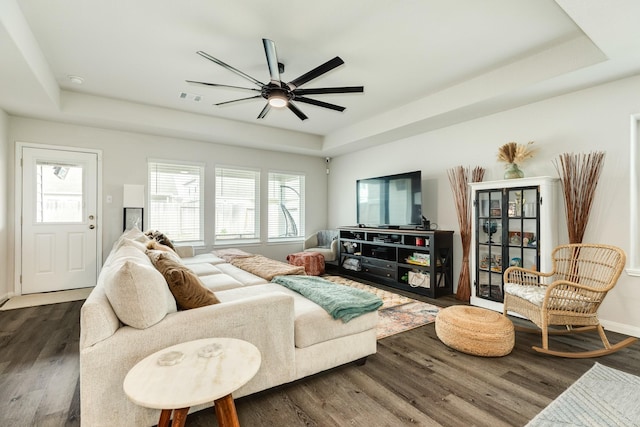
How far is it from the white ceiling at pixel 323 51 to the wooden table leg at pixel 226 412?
2.59 meters

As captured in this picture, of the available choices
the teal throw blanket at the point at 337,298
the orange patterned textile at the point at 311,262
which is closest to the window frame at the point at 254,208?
the orange patterned textile at the point at 311,262

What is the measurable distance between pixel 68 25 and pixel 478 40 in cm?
355

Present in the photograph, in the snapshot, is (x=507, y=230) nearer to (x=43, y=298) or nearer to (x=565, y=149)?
(x=565, y=149)

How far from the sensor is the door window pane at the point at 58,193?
4277mm

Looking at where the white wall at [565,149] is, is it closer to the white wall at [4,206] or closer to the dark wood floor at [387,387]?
the dark wood floor at [387,387]

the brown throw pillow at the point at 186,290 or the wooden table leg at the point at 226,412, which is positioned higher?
the brown throw pillow at the point at 186,290

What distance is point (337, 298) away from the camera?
7.51 ft

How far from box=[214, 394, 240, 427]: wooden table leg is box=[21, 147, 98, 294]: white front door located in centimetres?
443

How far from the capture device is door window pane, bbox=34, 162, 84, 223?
4277mm

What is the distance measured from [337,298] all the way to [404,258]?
2627 mm

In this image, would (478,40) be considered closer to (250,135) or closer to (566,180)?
(566,180)

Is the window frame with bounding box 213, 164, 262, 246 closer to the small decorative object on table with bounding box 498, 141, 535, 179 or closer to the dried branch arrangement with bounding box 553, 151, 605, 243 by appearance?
the small decorative object on table with bounding box 498, 141, 535, 179

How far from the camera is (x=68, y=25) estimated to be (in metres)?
2.57

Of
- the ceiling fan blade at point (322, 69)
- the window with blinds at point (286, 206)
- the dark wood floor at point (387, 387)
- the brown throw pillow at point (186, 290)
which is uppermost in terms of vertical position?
the ceiling fan blade at point (322, 69)
